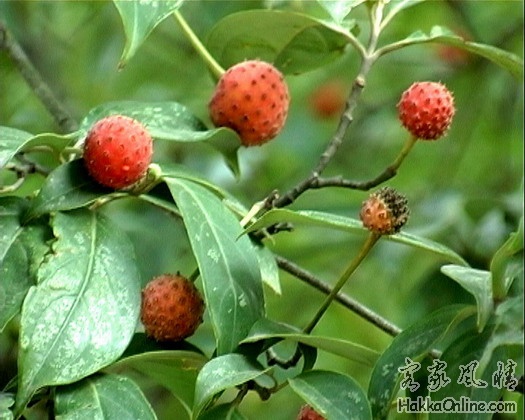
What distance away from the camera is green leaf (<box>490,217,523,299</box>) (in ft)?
3.13

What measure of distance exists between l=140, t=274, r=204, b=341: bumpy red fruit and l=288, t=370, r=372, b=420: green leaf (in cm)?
12

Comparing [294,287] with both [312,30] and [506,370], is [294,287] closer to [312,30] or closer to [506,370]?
[312,30]

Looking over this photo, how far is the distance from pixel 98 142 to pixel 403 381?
33 cm

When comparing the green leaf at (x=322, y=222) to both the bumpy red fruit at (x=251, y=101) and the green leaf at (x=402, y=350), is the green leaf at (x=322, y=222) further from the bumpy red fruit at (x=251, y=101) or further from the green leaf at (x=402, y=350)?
the bumpy red fruit at (x=251, y=101)

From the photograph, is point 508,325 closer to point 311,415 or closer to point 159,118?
point 311,415

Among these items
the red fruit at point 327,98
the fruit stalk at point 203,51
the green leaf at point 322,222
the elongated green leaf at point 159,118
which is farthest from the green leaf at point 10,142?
the red fruit at point 327,98

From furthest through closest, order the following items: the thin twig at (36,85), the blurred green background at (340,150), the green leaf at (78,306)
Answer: the blurred green background at (340,150)
the thin twig at (36,85)
the green leaf at (78,306)

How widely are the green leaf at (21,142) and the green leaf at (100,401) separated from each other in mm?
189

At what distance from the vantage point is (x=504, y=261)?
99cm

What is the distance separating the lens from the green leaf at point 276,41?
125 centimetres

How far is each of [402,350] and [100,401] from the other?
0.26 meters

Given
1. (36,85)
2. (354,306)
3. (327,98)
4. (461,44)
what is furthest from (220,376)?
(327,98)

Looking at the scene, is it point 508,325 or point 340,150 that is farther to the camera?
point 340,150

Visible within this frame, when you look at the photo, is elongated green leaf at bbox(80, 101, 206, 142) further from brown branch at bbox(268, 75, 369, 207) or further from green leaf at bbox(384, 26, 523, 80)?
green leaf at bbox(384, 26, 523, 80)
